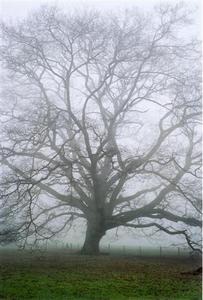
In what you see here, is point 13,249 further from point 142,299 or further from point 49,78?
point 142,299

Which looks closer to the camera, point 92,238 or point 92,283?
point 92,283

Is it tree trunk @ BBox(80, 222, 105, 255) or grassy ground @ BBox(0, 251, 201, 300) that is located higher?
tree trunk @ BBox(80, 222, 105, 255)

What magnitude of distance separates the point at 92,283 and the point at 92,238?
9847 millimetres

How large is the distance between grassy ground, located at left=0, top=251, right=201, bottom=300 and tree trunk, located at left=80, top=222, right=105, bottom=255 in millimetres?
5369

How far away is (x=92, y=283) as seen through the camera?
1128cm

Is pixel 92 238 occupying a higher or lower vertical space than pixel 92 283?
higher

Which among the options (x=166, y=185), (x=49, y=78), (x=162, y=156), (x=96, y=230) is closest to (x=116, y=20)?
(x=49, y=78)

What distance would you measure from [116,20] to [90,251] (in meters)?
10.6

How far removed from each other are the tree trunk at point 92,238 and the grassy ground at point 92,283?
537 cm

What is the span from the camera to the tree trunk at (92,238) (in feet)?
68.5

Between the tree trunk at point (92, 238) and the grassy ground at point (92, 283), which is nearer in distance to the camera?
the grassy ground at point (92, 283)

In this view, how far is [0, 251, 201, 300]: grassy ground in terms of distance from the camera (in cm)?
967

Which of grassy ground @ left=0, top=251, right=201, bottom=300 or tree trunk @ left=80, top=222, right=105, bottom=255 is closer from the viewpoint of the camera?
grassy ground @ left=0, top=251, right=201, bottom=300

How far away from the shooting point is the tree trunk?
20.9 metres
